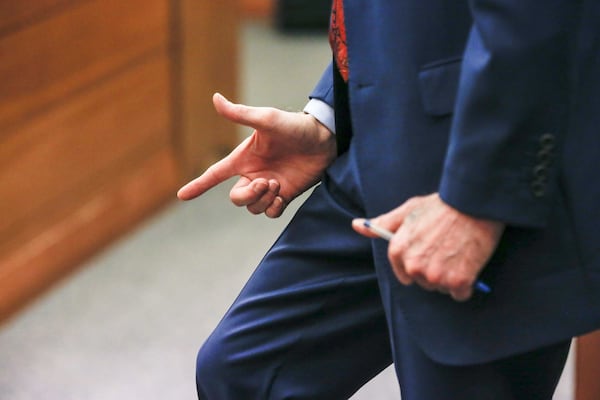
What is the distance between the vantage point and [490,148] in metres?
0.78

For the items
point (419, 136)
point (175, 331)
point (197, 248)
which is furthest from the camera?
point (197, 248)

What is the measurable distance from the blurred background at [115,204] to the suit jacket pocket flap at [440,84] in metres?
1.07

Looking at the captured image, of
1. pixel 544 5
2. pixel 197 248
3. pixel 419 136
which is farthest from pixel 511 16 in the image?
pixel 197 248

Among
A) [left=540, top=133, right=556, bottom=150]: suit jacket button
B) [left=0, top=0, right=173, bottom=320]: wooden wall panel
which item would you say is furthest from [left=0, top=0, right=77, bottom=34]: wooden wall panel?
[left=540, top=133, right=556, bottom=150]: suit jacket button

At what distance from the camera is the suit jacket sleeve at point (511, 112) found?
0.75 metres

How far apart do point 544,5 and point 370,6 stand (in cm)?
17

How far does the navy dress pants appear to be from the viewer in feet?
3.33

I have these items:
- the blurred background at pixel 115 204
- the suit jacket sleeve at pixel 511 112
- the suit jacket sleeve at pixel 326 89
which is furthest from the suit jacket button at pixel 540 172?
the blurred background at pixel 115 204

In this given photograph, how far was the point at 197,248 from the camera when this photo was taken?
243 centimetres

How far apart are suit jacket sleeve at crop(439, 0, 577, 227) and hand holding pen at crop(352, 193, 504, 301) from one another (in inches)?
0.6

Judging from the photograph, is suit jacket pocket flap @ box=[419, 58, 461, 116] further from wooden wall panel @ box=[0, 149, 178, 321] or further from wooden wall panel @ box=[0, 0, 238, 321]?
wooden wall panel @ box=[0, 149, 178, 321]

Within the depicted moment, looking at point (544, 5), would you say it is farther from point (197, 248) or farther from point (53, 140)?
point (197, 248)

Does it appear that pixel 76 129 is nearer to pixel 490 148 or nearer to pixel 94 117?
pixel 94 117

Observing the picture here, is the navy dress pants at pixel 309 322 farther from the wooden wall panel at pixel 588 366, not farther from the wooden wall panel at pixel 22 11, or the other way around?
the wooden wall panel at pixel 22 11
